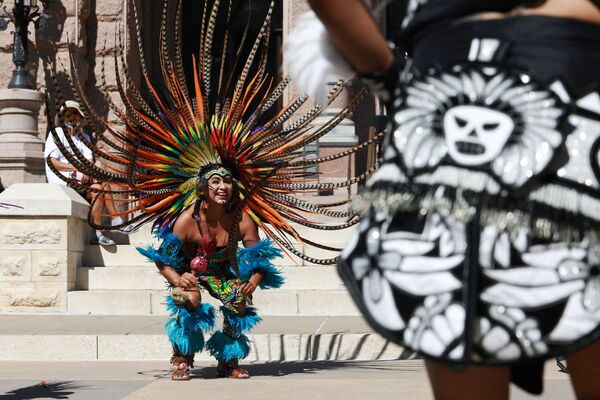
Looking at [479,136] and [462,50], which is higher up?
[462,50]

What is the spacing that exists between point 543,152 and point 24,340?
24.7 feet

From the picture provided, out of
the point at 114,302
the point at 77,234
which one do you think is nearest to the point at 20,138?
the point at 77,234

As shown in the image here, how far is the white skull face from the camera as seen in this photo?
2.14 meters

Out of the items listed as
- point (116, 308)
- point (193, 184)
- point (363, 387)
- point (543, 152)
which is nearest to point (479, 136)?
point (543, 152)

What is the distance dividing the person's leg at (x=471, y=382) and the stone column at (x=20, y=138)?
13.2 metres

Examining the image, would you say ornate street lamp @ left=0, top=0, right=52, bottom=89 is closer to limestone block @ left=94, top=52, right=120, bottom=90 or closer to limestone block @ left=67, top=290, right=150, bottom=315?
limestone block @ left=94, top=52, right=120, bottom=90

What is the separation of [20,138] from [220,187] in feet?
26.8

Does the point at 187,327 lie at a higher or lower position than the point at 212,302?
higher

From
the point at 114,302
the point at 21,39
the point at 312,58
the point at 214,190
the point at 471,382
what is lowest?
the point at 114,302

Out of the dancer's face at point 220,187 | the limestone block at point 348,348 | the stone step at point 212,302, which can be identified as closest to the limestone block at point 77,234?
the stone step at point 212,302

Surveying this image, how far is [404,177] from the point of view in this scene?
87.2 inches

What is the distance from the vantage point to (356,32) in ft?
7.34

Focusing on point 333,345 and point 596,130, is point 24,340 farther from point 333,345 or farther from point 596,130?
point 596,130

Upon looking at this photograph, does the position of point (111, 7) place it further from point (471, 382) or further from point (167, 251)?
point (471, 382)
